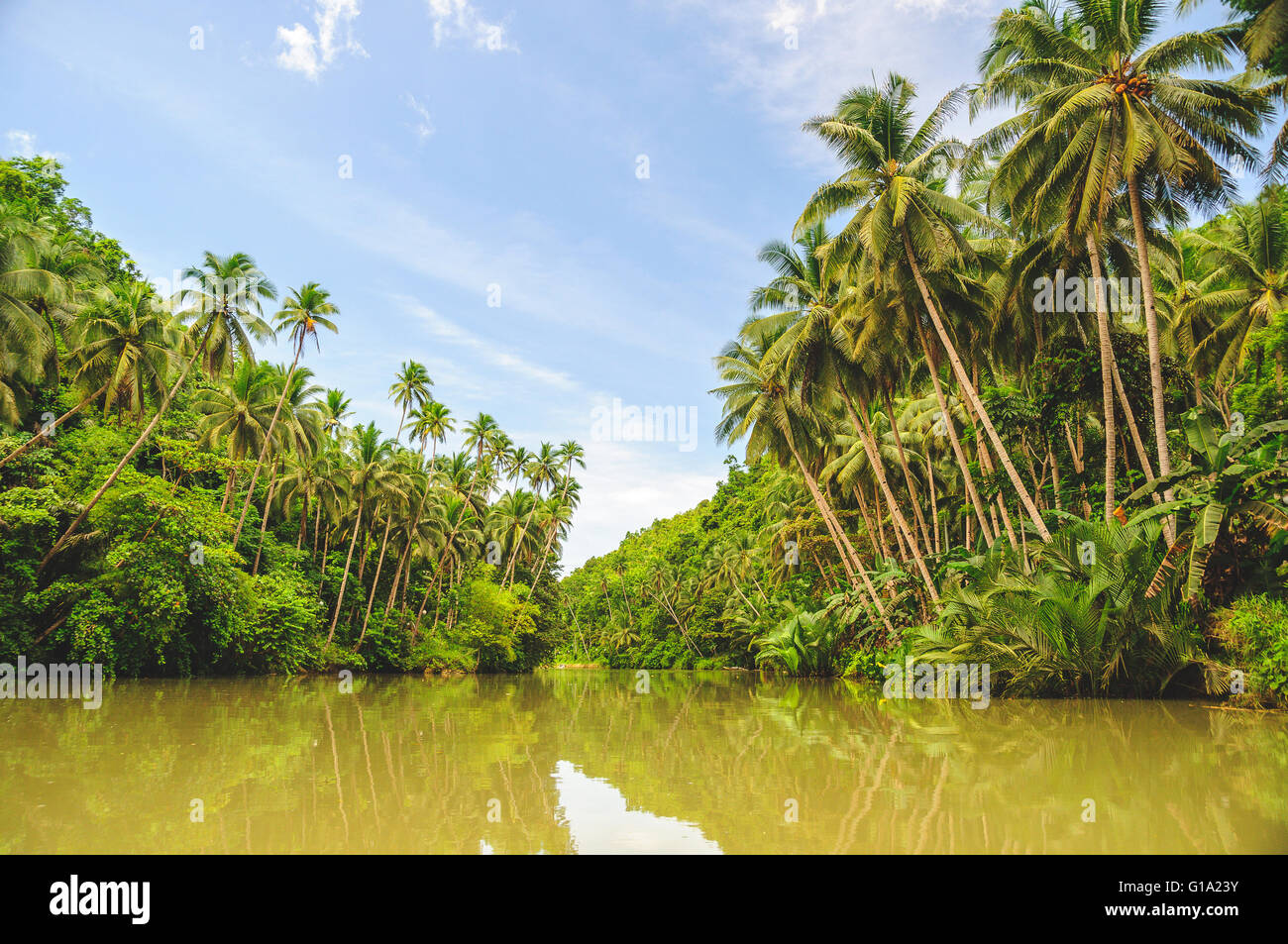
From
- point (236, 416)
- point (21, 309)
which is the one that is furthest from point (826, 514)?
point (21, 309)

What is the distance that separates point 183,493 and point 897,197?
968 inches

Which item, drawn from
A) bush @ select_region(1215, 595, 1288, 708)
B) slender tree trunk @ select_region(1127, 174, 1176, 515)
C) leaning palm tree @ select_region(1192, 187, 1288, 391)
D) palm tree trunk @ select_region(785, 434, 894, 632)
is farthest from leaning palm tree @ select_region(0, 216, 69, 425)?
leaning palm tree @ select_region(1192, 187, 1288, 391)

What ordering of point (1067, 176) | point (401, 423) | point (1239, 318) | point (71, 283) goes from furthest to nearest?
point (401, 423) < point (71, 283) < point (1239, 318) < point (1067, 176)

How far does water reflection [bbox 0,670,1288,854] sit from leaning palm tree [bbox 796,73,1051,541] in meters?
9.44

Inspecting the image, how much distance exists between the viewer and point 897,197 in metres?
17.3

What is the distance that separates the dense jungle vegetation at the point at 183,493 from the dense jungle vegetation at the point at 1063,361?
18914 millimetres

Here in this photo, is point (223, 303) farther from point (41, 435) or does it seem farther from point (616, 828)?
point (616, 828)

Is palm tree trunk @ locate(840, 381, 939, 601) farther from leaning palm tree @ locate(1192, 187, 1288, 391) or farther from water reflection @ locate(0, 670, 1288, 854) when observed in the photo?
leaning palm tree @ locate(1192, 187, 1288, 391)

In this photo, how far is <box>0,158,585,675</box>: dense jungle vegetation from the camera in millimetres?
20922

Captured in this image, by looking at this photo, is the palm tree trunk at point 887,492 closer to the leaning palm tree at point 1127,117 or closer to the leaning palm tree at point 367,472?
the leaning palm tree at point 1127,117
